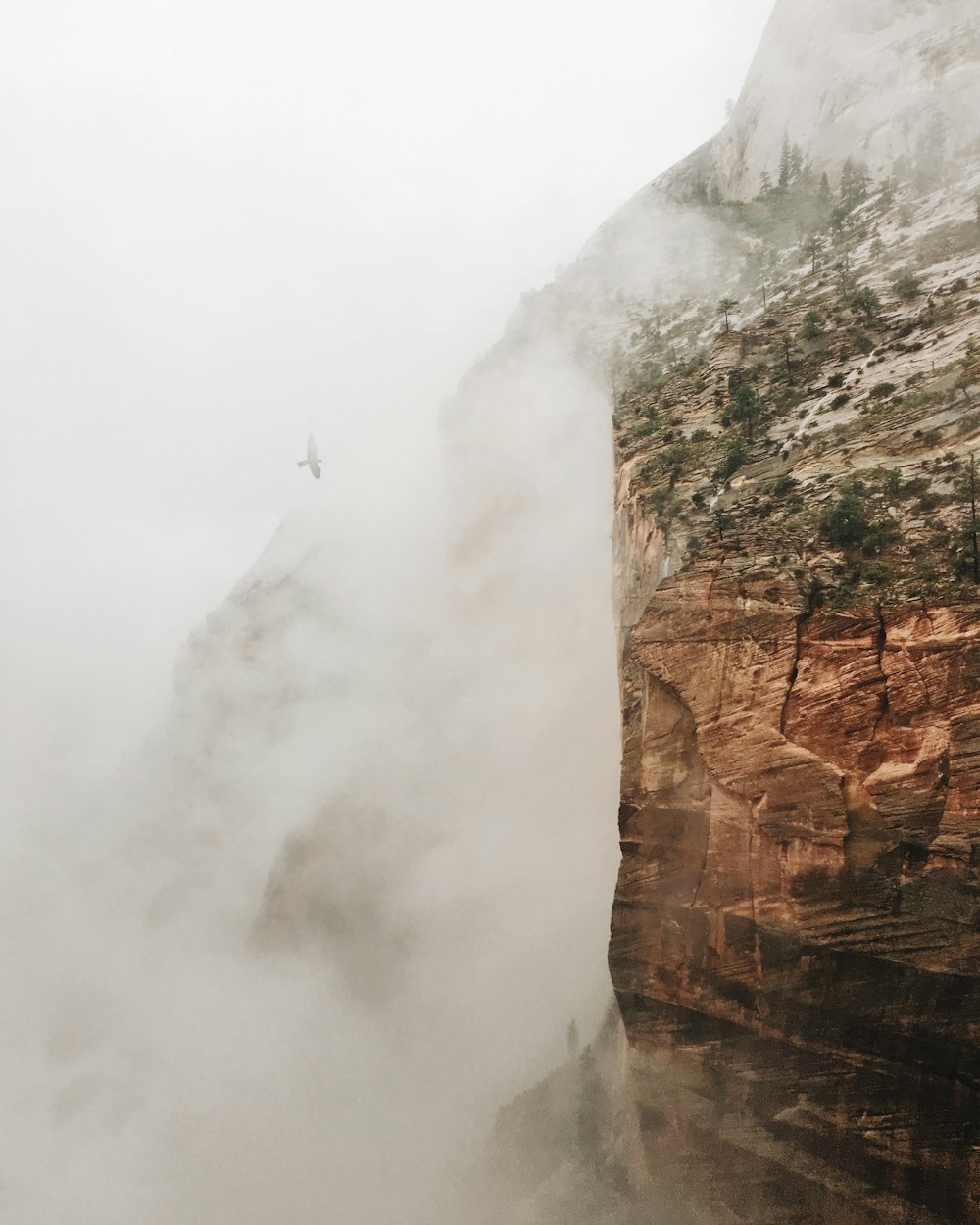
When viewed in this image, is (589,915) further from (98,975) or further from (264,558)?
(264,558)

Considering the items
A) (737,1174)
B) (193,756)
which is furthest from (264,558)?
(737,1174)

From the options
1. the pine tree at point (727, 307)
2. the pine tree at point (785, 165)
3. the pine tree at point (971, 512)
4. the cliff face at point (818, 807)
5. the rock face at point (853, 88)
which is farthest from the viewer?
the pine tree at point (785, 165)

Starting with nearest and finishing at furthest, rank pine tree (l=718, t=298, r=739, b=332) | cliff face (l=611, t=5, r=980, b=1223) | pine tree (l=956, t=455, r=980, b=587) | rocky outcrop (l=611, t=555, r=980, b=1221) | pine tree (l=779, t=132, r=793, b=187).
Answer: rocky outcrop (l=611, t=555, r=980, b=1221) < cliff face (l=611, t=5, r=980, b=1223) < pine tree (l=956, t=455, r=980, b=587) < pine tree (l=718, t=298, r=739, b=332) < pine tree (l=779, t=132, r=793, b=187)

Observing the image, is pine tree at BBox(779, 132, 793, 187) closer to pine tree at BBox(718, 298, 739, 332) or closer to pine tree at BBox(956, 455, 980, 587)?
pine tree at BBox(718, 298, 739, 332)

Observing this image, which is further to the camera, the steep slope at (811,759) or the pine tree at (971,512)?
the pine tree at (971,512)

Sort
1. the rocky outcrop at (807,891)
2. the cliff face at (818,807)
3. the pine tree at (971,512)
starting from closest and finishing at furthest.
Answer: the rocky outcrop at (807,891) → the cliff face at (818,807) → the pine tree at (971,512)

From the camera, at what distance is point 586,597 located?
1553 inches

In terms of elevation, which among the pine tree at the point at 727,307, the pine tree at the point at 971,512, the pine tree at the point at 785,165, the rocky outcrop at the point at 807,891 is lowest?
the rocky outcrop at the point at 807,891

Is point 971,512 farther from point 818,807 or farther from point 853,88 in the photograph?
point 853,88

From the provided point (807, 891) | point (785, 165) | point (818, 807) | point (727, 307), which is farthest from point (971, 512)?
point (785, 165)

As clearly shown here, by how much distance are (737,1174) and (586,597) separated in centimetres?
2690

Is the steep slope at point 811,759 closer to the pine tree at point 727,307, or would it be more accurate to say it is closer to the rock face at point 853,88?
the pine tree at point 727,307

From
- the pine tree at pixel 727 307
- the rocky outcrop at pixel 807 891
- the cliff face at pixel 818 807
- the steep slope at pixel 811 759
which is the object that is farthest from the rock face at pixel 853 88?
the rocky outcrop at pixel 807 891

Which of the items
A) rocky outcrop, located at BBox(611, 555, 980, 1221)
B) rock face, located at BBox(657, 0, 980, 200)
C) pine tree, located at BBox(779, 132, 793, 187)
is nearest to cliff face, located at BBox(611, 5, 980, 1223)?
rocky outcrop, located at BBox(611, 555, 980, 1221)
